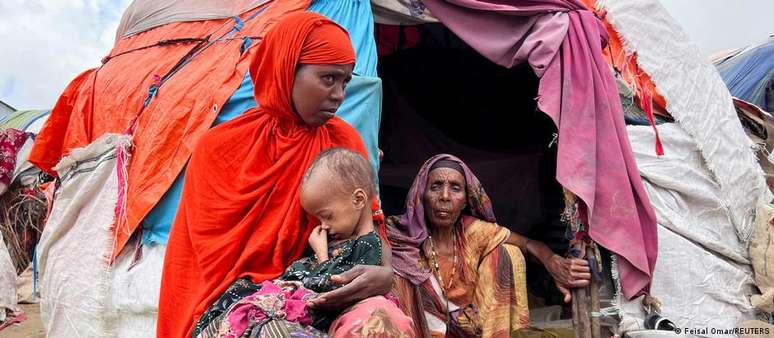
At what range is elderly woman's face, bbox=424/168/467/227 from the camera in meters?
3.50

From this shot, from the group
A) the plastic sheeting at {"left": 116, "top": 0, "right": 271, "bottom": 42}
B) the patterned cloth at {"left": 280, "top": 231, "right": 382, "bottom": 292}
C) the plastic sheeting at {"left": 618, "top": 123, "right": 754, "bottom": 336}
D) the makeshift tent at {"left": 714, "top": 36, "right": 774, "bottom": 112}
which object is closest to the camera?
the patterned cloth at {"left": 280, "top": 231, "right": 382, "bottom": 292}

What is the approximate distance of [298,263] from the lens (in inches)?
78.6

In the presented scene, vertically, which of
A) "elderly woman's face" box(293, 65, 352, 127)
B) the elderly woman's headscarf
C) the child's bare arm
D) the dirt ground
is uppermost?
"elderly woman's face" box(293, 65, 352, 127)

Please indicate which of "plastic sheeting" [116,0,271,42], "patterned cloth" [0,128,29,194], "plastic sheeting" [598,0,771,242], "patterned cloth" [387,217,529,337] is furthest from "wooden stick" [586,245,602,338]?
"patterned cloth" [0,128,29,194]

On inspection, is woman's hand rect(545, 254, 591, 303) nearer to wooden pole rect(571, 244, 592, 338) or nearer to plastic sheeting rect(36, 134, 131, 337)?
wooden pole rect(571, 244, 592, 338)

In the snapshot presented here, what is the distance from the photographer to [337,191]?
200 cm

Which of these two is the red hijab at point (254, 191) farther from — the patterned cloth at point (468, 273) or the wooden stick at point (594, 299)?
the wooden stick at point (594, 299)

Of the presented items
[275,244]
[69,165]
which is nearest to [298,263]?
[275,244]

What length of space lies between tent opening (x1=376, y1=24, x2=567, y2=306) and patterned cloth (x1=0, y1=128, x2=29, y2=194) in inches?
Answer: 195

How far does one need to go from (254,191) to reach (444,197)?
5.09 feet

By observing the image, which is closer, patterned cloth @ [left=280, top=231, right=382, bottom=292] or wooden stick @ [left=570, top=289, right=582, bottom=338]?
patterned cloth @ [left=280, top=231, right=382, bottom=292]

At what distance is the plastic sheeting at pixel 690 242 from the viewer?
3.66m

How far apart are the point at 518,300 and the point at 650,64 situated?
1.75 metres

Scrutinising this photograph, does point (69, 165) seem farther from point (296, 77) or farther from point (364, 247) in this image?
point (364, 247)
